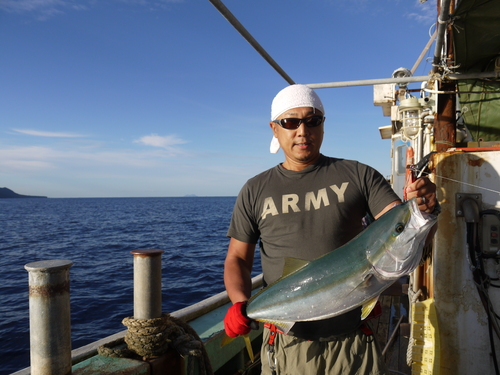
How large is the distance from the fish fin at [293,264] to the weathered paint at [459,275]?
215 centimetres

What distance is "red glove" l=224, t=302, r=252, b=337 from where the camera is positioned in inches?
92.7

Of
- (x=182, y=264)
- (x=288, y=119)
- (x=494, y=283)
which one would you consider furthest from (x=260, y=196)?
(x=182, y=264)

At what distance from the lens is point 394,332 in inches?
226

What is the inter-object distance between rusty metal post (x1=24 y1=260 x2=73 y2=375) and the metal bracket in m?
3.75

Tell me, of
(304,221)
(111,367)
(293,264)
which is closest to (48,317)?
(111,367)

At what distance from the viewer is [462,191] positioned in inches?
139

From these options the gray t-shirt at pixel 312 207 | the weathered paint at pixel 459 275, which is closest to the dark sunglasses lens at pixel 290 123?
the gray t-shirt at pixel 312 207

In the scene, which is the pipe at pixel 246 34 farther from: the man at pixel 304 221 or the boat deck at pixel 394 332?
the boat deck at pixel 394 332

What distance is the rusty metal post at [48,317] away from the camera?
2670mm

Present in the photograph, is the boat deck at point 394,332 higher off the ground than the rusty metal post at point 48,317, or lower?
lower

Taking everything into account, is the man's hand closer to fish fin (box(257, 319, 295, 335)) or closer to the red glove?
fish fin (box(257, 319, 295, 335))

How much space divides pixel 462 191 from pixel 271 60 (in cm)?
248

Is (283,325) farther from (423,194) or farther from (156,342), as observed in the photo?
(156,342)

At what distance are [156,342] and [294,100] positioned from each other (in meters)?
2.68
